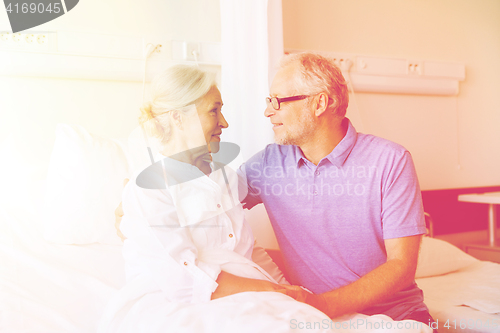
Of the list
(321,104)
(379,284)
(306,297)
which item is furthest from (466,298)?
(321,104)

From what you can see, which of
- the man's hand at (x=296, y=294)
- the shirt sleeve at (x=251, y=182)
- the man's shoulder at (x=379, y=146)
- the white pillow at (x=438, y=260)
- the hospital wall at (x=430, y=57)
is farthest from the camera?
the hospital wall at (x=430, y=57)

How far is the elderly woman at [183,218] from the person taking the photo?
36.5 inches

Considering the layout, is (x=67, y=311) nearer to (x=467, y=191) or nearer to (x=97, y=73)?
(x=97, y=73)

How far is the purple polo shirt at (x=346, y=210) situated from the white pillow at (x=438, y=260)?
501 mm

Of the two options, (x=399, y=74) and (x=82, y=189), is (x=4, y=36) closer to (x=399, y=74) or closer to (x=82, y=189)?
(x=82, y=189)

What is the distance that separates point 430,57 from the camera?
238 centimetres

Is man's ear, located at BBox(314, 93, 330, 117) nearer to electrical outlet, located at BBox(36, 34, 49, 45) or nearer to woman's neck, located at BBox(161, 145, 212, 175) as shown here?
woman's neck, located at BBox(161, 145, 212, 175)

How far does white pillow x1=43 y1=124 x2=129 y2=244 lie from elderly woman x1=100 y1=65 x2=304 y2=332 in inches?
8.8

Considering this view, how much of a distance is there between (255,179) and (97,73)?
67cm

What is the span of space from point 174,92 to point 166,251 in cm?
41

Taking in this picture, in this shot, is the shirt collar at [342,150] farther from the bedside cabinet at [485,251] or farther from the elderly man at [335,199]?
the bedside cabinet at [485,251]

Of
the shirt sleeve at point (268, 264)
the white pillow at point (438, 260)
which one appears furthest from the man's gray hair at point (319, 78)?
the white pillow at point (438, 260)

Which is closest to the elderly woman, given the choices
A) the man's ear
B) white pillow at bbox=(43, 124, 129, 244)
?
white pillow at bbox=(43, 124, 129, 244)

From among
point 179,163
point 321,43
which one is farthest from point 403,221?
point 321,43
